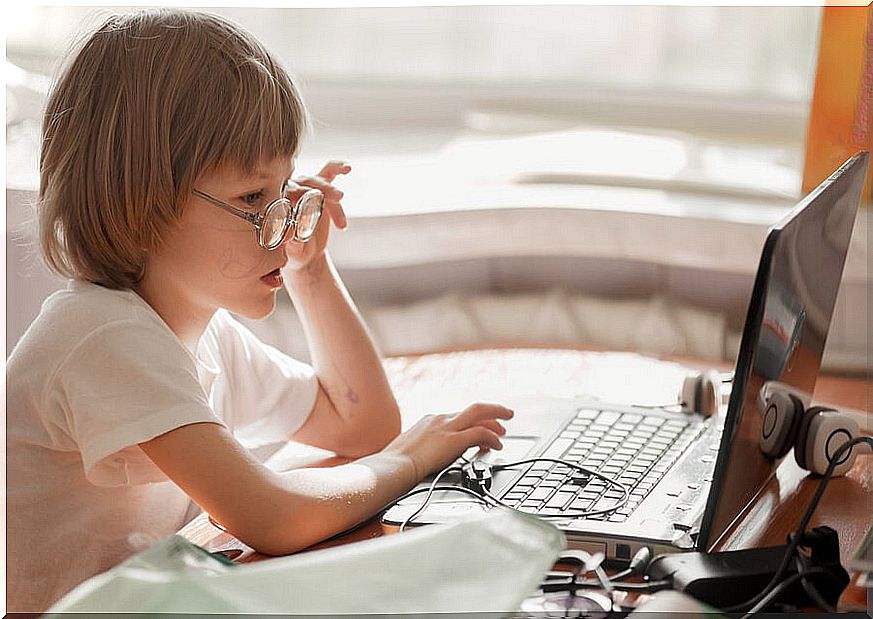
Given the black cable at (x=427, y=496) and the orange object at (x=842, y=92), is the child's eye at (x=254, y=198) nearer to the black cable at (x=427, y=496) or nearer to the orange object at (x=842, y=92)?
the black cable at (x=427, y=496)

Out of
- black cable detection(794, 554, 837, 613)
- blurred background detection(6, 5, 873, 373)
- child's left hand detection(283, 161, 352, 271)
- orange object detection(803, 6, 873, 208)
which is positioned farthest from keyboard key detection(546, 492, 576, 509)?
blurred background detection(6, 5, 873, 373)

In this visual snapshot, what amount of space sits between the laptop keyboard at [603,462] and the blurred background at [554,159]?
80cm

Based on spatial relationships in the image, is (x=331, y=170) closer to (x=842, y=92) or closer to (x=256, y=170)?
(x=256, y=170)

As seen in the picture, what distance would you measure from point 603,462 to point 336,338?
0.40 metres

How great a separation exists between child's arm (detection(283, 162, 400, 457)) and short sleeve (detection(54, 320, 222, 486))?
33 cm

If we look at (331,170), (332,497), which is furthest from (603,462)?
(331,170)

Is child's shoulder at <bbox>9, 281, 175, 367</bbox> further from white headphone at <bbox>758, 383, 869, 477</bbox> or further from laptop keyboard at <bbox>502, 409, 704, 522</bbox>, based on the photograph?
white headphone at <bbox>758, 383, 869, 477</bbox>

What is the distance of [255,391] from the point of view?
1.40 meters

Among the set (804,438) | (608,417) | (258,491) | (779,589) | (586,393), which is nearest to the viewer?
(779,589)

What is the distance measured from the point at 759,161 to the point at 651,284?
0.98 feet

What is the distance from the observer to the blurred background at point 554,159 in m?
2.11

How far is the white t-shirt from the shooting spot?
100cm

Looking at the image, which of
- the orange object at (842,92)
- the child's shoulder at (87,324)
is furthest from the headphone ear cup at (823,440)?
the child's shoulder at (87,324)

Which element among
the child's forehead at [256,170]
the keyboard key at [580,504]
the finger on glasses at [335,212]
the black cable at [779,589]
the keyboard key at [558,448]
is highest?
the child's forehead at [256,170]
